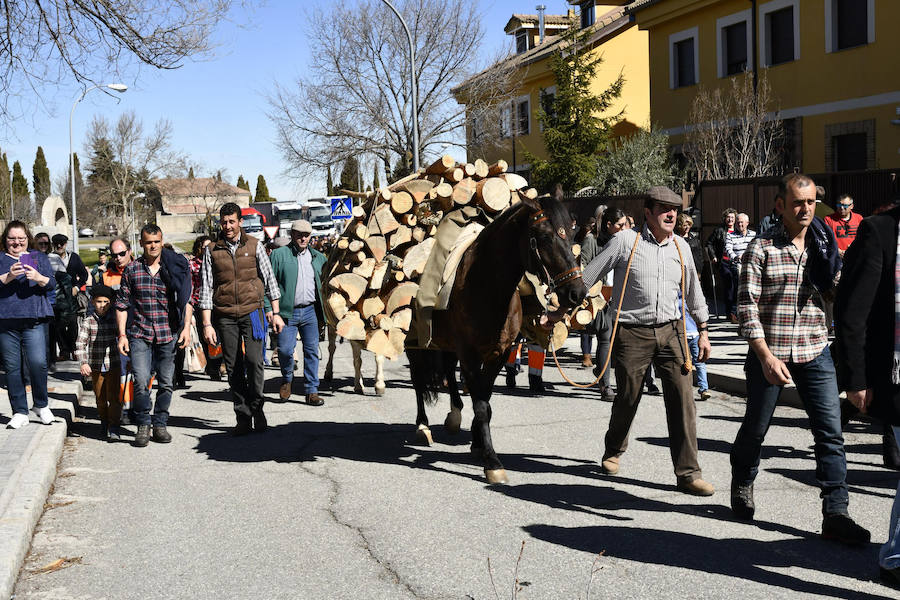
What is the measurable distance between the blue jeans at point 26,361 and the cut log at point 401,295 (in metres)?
3.69

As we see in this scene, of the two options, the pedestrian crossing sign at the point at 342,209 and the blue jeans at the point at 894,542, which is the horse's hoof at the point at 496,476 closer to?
the blue jeans at the point at 894,542

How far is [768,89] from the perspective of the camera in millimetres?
25703

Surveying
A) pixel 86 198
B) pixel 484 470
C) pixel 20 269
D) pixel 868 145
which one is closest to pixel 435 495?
pixel 484 470

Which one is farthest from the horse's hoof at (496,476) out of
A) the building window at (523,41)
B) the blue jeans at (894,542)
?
the building window at (523,41)

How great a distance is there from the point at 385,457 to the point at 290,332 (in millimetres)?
3487

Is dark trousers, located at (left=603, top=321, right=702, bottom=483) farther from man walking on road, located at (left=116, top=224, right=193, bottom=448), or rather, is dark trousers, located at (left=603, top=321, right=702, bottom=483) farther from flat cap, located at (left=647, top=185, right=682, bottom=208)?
man walking on road, located at (left=116, top=224, right=193, bottom=448)

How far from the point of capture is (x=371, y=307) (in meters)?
7.61

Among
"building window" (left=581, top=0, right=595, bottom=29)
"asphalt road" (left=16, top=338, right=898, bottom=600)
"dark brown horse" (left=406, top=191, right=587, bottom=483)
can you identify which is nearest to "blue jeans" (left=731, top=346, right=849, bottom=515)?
"asphalt road" (left=16, top=338, right=898, bottom=600)

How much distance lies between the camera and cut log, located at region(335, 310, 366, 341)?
7.52m

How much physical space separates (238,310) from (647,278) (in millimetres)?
4095

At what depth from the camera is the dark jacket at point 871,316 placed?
440cm

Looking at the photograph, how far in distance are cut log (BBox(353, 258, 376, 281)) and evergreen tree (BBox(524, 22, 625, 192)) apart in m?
24.6

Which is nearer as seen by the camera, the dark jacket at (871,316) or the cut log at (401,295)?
the dark jacket at (871,316)

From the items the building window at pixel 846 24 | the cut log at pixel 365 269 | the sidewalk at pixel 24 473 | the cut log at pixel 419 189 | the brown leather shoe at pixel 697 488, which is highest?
the building window at pixel 846 24
